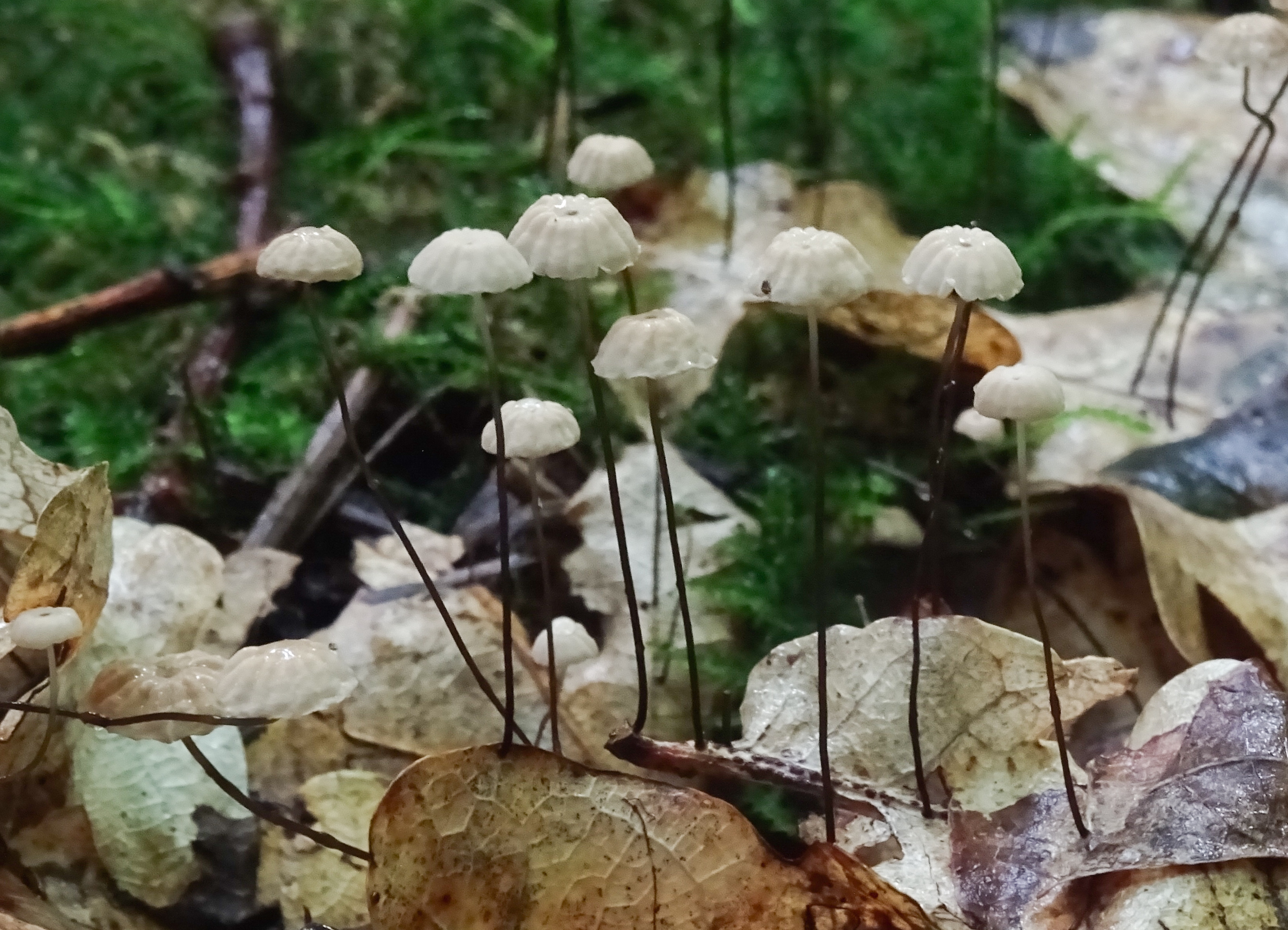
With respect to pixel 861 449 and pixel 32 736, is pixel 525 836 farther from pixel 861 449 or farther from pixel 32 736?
pixel 861 449

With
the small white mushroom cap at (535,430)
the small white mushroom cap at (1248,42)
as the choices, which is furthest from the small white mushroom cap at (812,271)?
the small white mushroom cap at (1248,42)

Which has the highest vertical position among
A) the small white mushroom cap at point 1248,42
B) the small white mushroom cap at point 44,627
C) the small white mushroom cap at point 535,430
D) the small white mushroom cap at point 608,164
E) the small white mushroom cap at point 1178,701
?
the small white mushroom cap at point 1248,42

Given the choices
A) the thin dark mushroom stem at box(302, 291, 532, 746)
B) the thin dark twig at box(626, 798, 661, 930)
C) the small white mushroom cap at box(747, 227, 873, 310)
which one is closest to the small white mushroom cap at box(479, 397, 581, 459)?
the thin dark mushroom stem at box(302, 291, 532, 746)

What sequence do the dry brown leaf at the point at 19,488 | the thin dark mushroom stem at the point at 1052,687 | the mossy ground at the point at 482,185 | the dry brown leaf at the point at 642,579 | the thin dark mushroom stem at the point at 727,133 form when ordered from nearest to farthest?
the thin dark mushroom stem at the point at 1052,687
the dry brown leaf at the point at 19,488
the dry brown leaf at the point at 642,579
the mossy ground at the point at 482,185
the thin dark mushroom stem at the point at 727,133

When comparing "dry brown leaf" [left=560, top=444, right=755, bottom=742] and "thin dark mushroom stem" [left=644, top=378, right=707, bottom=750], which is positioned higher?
"thin dark mushroom stem" [left=644, top=378, right=707, bottom=750]

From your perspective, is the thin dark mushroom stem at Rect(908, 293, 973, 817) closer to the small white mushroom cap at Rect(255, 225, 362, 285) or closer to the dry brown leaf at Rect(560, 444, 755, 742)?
the dry brown leaf at Rect(560, 444, 755, 742)

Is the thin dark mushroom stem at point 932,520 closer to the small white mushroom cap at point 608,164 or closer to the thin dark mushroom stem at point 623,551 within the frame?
the thin dark mushroom stem at point 623,551

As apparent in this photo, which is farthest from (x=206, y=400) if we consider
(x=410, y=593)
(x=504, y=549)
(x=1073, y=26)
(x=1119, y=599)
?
(x=1073, y=26)

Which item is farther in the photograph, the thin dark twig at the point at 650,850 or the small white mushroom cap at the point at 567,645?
the small white mushroom cap at the point at 567,645

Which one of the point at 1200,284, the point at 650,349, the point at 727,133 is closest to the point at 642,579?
the point at 650,349
